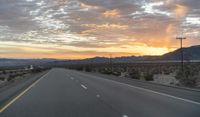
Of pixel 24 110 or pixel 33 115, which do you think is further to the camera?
pixel 24 110

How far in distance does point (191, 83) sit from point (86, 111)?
1858 cm

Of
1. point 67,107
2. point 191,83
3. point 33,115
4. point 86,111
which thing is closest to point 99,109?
point 86,111

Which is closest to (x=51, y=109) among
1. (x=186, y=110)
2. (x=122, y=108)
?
(x=122, y=108)

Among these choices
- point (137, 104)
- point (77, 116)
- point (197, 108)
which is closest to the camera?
point (77, 116)

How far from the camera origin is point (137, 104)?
14.1m

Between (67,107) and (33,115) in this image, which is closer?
(33,115)

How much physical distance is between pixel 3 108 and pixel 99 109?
3614mm

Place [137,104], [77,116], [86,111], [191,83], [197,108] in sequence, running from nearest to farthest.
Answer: [77,116]
[86,111]
[197,108]
[137,104]
[191,83]

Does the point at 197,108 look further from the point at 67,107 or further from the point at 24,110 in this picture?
the point at 24,110

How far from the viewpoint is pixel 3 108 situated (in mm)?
13039

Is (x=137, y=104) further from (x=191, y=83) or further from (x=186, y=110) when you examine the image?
(x=191, y=83)

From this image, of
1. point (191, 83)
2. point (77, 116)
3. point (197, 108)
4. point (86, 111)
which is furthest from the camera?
point (191, 83)

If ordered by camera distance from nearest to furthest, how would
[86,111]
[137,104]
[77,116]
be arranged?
[77,116]
[86,111]
[137,104]

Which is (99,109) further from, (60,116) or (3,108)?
(3,108)
